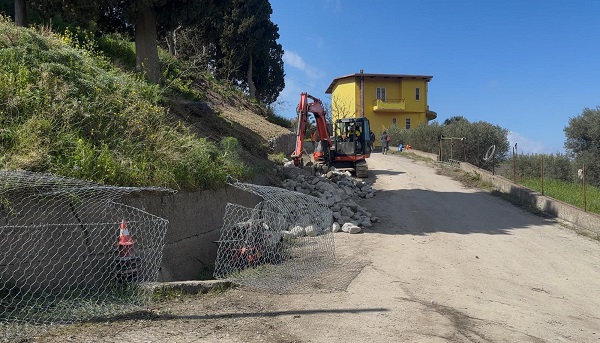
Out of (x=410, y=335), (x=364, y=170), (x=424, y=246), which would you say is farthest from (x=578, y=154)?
(x=410, y=335)

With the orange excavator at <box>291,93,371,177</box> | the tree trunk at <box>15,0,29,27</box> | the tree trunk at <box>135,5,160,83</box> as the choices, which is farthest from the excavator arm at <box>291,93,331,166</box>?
the tree trunk at <box>15,0,29,27</box>

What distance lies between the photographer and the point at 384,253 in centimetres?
980

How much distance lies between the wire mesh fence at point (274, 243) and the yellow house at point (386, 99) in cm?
4431

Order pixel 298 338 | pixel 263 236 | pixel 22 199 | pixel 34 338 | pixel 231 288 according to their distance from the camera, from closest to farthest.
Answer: pixel 34 338
pixel 298 338
pixel 22 199
pixel 231 288
pixel 263 236

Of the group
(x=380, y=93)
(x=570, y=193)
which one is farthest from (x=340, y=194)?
(x=380, y=93)

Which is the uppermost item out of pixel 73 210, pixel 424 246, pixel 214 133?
pixel 214 133

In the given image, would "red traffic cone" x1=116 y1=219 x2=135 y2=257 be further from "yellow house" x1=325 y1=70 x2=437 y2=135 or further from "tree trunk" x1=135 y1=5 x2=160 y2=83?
"yellow house" x1=325 y1=70 x2=437 y2=135

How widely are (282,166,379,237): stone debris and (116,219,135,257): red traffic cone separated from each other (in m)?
3.78

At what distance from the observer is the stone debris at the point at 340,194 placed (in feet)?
40.7

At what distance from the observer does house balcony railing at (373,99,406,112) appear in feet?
177

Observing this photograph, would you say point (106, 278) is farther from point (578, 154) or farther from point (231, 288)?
point (578, 154)

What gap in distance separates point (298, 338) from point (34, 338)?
2.45m

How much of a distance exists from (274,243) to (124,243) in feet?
9.55

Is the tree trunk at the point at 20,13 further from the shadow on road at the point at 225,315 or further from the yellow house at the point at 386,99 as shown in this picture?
the yellow house at the point at 386,99
